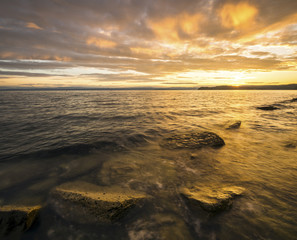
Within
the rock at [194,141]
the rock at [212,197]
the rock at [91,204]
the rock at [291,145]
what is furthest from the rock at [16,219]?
the rock at [291,145]

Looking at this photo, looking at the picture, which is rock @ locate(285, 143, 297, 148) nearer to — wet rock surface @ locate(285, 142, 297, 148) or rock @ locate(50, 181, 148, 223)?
wet rock surface @ locate(285, 142, 297, 148)

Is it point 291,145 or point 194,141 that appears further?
point 194,141

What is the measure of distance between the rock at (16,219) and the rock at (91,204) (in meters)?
0.66

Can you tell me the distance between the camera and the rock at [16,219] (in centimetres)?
364

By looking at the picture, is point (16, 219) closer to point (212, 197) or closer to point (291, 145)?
point (212, 197)

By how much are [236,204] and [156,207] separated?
8.72ft

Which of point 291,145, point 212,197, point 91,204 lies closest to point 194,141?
point 212,197

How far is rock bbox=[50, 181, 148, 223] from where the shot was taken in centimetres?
402

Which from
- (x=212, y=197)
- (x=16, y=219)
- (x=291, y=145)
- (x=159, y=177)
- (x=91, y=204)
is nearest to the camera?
(x=16, y=219)

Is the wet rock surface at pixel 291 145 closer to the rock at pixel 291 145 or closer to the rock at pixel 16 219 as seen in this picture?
the rock at pixel 291 145

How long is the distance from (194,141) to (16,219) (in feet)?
30.1

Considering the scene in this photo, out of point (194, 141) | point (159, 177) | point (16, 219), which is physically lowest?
point (159, 177)

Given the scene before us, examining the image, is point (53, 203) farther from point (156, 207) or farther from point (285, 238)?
point (285, 238)

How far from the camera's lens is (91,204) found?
423cm
